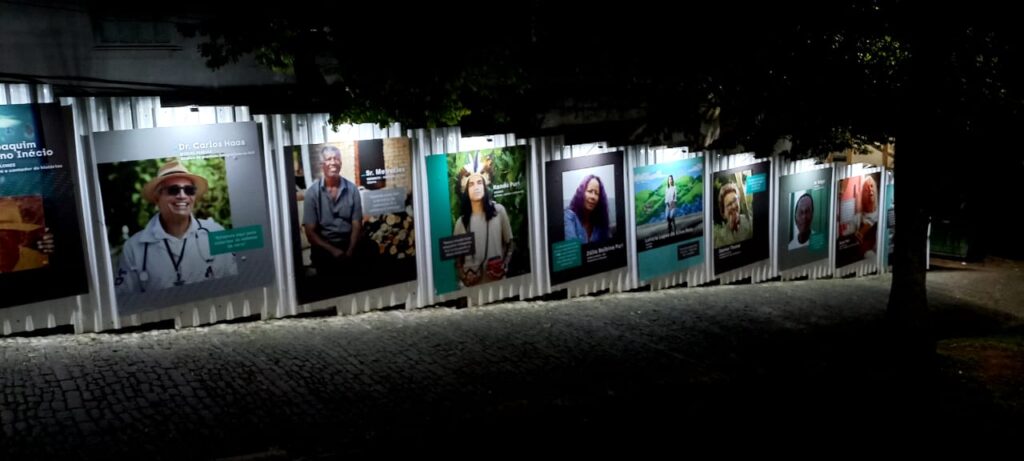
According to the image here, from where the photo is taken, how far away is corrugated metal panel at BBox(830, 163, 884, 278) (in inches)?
714

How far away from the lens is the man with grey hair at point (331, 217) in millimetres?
10641

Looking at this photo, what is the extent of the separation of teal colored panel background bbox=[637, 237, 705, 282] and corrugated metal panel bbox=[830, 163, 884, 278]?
4749 millimetres

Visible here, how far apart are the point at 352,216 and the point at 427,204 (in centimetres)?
121

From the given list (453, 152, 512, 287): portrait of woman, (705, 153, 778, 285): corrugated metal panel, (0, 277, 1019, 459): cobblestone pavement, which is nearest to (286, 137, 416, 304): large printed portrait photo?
(0, 277, 1019, 459): cobblestone pavement

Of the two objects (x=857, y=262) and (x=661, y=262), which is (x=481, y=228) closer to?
(x=661, y=262)

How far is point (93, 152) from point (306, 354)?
337 cm

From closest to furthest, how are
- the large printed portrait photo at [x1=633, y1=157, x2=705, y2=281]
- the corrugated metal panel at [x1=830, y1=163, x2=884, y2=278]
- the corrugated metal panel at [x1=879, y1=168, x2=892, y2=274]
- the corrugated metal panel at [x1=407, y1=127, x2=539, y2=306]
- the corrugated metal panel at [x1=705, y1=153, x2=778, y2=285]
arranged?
the corrugated metal panel at [x1=407, y1=127, x2=539, y2=306] → the large printed portrait photo at [x1=633, y1=157, x2=705, y2=281] → the corrugated metal panel at [x1=705, y1=153, x2=778, y2=285] → the corrugated metal panel at [x1=830, y1=163, x2=884, y2=278] → the corrugated metal panel at [x1=879, y1=168, x2=892, y2=274]

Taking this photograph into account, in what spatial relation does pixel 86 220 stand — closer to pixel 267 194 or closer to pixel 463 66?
pixel 267 194

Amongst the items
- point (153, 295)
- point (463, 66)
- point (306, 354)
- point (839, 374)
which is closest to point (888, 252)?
point (839, 374)

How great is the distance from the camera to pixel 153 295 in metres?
9.58

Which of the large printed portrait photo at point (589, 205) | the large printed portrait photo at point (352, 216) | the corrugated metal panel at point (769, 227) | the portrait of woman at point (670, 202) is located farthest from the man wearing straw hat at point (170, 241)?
the corrugated metal panel at point (769, 227)

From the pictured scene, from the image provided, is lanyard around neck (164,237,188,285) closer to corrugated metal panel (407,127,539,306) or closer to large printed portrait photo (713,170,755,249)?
corrugated metal panel (407,127,539,306)

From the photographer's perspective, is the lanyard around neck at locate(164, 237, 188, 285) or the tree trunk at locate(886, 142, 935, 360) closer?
the lanyard around neck at locate(164, 237, 188, 285)

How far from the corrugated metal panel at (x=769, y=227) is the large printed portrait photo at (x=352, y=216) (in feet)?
22.1
